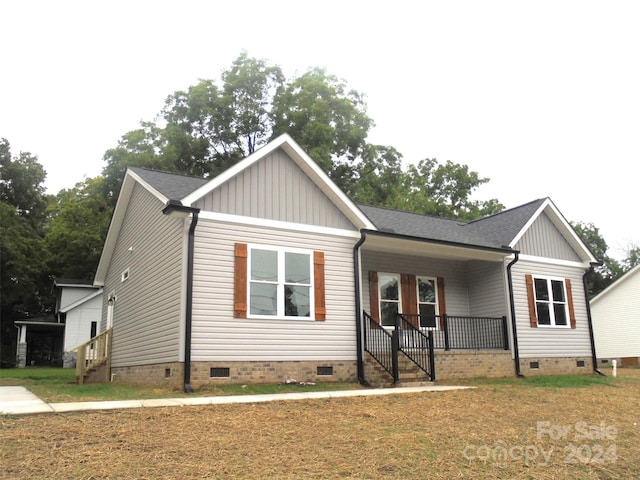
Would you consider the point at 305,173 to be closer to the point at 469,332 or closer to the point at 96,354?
the point at 469,332

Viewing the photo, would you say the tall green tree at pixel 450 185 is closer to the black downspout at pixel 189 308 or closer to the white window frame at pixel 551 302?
the white window frame at pixel 551 302

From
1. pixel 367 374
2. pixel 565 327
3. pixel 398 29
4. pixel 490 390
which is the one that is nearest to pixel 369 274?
pixel 367 374

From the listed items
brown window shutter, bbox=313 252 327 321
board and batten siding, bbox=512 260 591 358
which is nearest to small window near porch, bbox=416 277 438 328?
board and batten siding, bbox=512 260 591 358

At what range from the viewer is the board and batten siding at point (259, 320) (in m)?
10.8

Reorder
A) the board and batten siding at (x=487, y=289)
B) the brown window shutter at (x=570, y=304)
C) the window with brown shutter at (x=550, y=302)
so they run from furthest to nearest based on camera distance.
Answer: the brown window shutter at (x=570, y=304) → the window with brown shutter at (x=550, y=302) → the board and batten siding at (x=487, y=289)

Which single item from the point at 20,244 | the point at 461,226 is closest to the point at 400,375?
the point at 461,226

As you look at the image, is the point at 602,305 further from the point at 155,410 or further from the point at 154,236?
the point at 155,410

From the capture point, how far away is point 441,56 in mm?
9508

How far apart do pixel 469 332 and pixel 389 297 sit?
8.13ft

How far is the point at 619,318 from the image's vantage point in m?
27.5

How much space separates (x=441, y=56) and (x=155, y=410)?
7.24m

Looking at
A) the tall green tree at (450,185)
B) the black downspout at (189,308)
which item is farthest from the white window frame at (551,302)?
the tall green tree at (450,185)

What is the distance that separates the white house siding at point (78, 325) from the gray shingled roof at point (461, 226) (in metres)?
19.0

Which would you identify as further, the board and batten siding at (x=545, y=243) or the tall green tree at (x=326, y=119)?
the tall green tree at (x=326, y=119)
